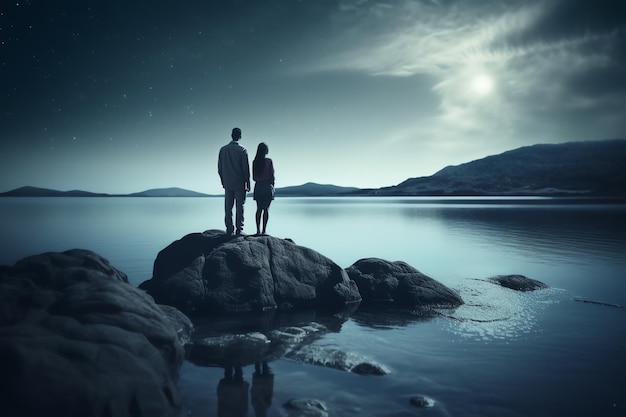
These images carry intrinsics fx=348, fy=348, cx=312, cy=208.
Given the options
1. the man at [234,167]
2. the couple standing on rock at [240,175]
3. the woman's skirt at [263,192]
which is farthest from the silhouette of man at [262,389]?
the woman's skirt at [263,192]

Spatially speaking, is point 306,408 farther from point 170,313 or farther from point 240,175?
point 240,175

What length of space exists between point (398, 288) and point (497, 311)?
365 cm

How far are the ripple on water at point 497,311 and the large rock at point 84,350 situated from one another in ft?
28.0

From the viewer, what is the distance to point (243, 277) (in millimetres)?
12672

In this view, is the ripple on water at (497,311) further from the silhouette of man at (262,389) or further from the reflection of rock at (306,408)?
the silhouette of man at (262,389)

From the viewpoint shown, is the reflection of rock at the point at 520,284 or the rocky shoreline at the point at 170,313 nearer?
the rocky shoreline at the point at 170,313

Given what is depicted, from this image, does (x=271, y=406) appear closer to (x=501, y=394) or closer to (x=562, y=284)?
(x=501, y=394)

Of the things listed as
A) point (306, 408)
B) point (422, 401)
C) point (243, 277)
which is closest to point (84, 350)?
point (306, 408)

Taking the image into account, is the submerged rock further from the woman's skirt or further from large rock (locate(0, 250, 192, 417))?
the woman's skirt

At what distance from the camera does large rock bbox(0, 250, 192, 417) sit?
173 inches

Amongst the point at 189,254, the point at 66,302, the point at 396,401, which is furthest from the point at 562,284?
the point at 66,302

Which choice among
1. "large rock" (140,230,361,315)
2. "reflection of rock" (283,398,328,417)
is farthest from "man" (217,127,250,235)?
"reflection of rock" (283,398,328,417)

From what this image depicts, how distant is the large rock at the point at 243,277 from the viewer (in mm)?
12078

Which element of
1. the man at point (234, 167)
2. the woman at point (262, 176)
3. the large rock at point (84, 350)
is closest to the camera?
the large rock at point (84, 350)
